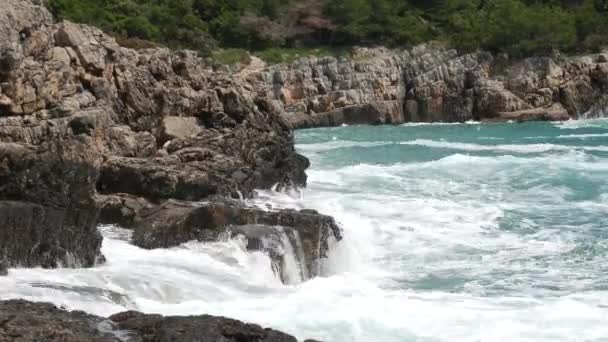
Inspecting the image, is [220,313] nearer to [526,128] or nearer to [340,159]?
[340,159]

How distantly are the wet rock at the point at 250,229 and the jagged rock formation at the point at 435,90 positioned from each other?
118ft

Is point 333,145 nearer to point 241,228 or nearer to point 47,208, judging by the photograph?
point 241,228

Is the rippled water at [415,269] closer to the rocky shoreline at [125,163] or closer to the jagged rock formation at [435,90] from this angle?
the rocky shoreline at [125,163]

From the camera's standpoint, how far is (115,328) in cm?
1022

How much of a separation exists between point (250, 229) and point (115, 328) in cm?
764

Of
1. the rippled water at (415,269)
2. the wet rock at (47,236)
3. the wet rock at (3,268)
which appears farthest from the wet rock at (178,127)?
the wet rock at (3,268)

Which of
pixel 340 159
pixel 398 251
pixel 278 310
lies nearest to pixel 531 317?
pixel 278 310

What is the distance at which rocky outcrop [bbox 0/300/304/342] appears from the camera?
30.7 ft

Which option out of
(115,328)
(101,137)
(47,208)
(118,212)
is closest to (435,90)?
(101,137)

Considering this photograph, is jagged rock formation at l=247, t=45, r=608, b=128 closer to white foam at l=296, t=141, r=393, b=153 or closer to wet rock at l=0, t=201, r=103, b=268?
white foam at l=296, t=141, r=393, b=153

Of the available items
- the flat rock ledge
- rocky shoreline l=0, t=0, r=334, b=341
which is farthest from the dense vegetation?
the flat rock ledge

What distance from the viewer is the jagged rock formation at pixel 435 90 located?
55156mm

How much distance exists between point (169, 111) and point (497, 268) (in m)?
10.1

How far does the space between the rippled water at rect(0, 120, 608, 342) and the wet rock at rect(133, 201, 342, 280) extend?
11.6 inches
